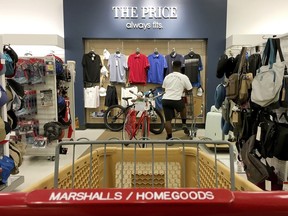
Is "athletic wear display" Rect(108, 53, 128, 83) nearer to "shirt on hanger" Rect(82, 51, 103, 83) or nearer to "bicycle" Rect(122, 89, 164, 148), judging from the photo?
"shirt on hanger" Rect(82, 51, 103, 83)

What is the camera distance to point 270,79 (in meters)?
2.47

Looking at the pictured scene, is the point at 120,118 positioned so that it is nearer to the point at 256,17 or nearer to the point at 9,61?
the point at 9,61

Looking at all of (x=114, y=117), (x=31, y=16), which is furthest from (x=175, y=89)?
(x=31, y=16)

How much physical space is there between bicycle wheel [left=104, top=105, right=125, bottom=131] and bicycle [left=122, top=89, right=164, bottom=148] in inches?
63.2

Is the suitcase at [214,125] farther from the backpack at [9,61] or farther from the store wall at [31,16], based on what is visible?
the store wall at [31,16]

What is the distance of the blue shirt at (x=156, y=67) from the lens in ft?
23.7

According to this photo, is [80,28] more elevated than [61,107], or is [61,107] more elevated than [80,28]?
[80,28]

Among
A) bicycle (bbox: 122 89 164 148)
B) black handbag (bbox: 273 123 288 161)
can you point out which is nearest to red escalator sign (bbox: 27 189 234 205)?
black handbag (bbox: 273 123 288 161)

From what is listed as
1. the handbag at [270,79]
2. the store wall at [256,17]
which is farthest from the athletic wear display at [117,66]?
the handbag at [270,79]

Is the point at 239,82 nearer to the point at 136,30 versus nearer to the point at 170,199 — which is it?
the point at 170,199

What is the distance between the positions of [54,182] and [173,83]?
13.3 ft

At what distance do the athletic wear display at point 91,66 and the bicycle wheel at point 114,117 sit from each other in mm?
1014

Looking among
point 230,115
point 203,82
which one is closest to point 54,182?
point 230,115

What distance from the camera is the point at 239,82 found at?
10.3 feet
